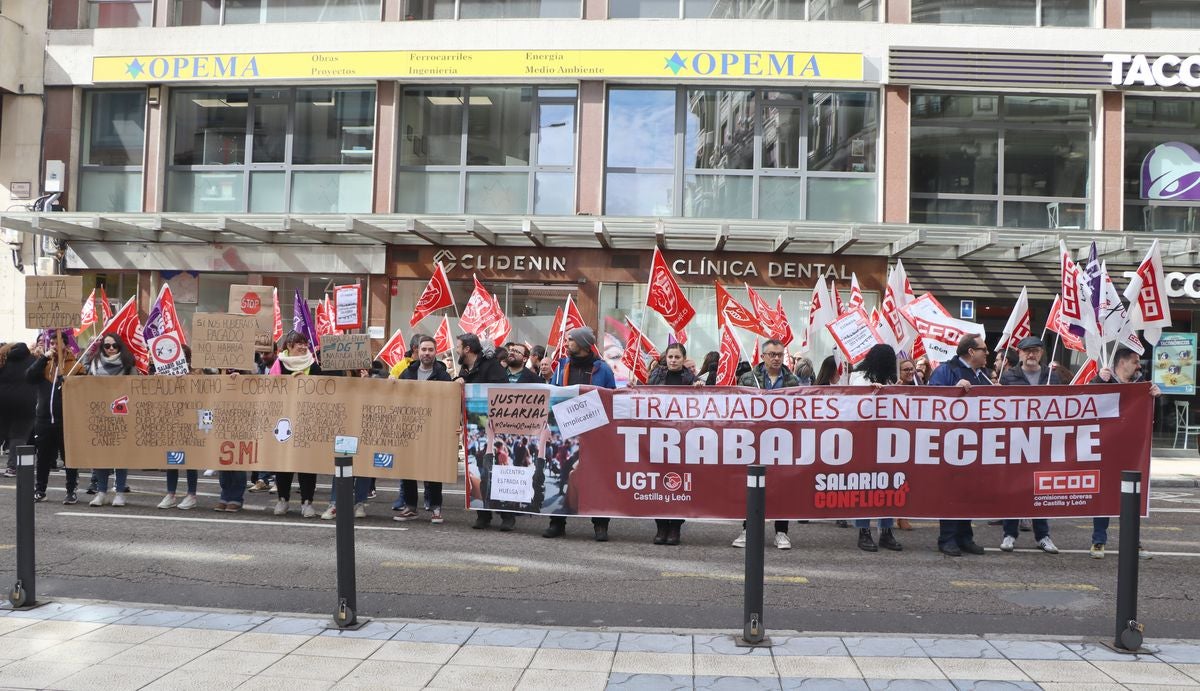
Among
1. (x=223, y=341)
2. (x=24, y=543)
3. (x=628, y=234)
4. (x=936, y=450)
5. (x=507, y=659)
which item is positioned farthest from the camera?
(x=628, y=234)

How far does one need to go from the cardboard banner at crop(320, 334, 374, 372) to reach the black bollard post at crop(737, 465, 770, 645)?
5308 mm

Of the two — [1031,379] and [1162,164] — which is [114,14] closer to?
[1031,379]

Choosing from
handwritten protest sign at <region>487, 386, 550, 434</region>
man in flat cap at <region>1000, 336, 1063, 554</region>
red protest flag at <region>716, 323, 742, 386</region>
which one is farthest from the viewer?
red protest flag at <region>716, 323, 742, 386</region>

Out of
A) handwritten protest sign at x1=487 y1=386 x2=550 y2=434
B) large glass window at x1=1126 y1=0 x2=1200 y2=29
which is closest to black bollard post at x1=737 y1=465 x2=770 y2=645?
handwritten protest sign at x1=487 y1=386 x2=550 y2=434

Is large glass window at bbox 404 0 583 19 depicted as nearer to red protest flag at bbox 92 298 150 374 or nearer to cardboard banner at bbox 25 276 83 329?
red protest flag at bbox 92 298 150 374

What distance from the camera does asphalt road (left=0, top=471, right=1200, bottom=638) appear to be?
255 inches

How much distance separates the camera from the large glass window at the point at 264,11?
69.2ft

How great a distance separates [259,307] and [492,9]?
442 inches

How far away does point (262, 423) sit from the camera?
A: 10070 mm

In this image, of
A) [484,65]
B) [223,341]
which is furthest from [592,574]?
[484,65]

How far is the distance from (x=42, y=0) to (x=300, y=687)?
21.8 meters

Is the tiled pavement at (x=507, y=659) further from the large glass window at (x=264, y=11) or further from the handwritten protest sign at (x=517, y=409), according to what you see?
the large glass window at (x=264, y=11)

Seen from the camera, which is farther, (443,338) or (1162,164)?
(1162,164)

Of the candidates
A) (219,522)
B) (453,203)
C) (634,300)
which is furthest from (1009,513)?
(453,203)
